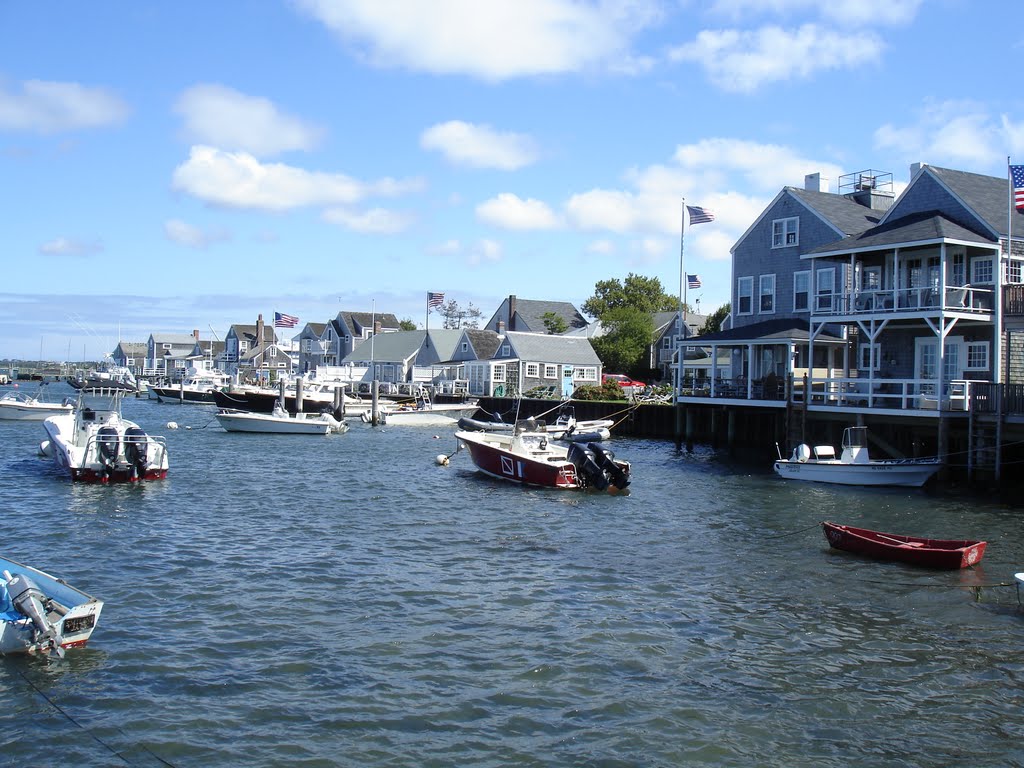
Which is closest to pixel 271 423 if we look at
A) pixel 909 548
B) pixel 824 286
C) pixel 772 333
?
pixel 772 333

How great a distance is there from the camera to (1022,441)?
92.6ft

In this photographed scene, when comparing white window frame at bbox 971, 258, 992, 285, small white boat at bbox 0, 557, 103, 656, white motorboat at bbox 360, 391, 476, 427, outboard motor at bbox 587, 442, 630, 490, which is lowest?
small white boat at bbox 0, 557, 103, 656

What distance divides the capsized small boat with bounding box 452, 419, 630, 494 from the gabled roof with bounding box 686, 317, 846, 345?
13251mm

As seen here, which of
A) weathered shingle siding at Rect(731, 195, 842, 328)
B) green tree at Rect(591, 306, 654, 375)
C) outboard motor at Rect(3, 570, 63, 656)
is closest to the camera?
outboard motor at Rect(3, 570, 63, 656)

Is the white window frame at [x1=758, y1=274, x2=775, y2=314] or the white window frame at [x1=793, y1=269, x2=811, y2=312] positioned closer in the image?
the white window frame at [x1=793, y1=269, x2=811, y2=312]

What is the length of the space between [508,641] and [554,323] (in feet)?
284

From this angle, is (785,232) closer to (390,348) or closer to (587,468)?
(587,468)

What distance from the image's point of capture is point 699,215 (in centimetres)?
4838

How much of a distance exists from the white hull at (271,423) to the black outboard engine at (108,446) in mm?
23589

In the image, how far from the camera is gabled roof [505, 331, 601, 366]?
7706 centimetres

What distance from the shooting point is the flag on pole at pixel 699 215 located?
4819cm

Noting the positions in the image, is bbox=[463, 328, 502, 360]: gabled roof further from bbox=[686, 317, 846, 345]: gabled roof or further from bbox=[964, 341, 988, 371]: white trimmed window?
bbox=[964, 341, 988, 371]: white trimmed window

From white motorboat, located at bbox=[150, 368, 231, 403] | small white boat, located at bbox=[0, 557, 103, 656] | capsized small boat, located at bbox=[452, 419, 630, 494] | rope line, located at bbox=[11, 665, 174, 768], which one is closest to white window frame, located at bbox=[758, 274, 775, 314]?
capsized small boat, located at bbox=[452, 419, 630, 494]

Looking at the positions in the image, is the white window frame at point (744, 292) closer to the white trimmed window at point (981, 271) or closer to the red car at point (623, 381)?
the white trimmed window at point (981, 271)
